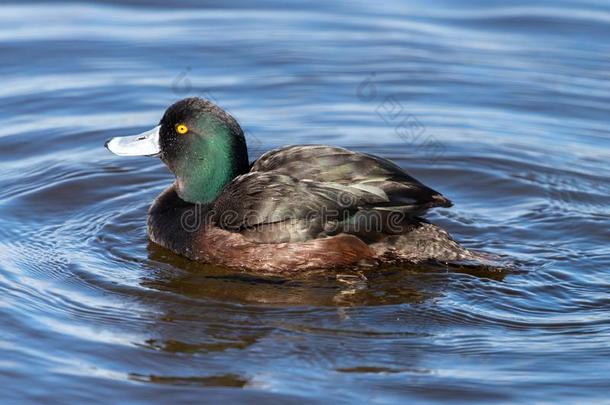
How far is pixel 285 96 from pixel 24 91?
8.74 ft

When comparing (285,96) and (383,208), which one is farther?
(285,96)

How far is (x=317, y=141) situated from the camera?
998cm

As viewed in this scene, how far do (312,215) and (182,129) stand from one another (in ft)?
4.16

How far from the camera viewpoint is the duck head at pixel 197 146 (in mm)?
7707

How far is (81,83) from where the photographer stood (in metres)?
11.2

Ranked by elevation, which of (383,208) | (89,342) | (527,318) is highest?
(383,208)

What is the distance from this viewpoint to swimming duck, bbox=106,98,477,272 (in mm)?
7258

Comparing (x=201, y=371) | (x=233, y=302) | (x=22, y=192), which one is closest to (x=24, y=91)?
(x=22, y=192)

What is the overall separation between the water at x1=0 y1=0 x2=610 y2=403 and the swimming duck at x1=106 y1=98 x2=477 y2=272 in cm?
16

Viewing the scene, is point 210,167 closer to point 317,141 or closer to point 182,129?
point 182,129

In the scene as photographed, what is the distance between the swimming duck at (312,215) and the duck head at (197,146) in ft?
0.05

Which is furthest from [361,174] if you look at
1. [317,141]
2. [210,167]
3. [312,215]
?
[317,141]

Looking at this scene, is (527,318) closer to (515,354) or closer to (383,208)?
(515,354)

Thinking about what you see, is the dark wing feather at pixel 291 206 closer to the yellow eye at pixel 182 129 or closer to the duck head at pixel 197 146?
the duck head at pixel 197 146
